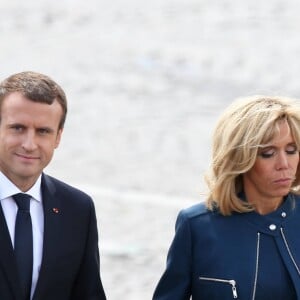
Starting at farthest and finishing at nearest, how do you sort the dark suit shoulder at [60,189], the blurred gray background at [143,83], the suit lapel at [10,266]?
the blurred gray background at [143,83], the dark suit shoulder at [60,189], the suit lapel at [10,266]

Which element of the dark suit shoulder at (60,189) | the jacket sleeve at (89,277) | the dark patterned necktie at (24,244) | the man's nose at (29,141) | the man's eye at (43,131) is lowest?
the jacket sleeve at (89,277)

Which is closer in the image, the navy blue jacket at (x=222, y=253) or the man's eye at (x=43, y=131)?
the man's eye at (x=43, y=131)

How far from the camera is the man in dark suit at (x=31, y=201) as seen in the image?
3.89 metres

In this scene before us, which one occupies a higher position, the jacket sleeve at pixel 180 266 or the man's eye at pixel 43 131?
the man's eye at pixel 43 131

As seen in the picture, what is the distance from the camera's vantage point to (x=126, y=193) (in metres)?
10.8

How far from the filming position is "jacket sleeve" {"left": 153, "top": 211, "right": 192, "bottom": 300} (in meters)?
4.12

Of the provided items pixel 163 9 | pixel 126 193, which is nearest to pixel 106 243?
pixel 126 193

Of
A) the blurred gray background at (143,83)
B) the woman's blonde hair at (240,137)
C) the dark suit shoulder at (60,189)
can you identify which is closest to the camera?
the woman's blonde hair at (240,137)

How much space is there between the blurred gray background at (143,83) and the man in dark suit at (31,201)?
4341 mm

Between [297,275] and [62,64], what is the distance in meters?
10.7

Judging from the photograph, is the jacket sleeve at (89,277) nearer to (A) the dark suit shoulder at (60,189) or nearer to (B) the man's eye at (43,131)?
(A) the dark suit shoulder at (60,189)

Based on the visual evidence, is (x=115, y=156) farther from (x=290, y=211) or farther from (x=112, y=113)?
(x=290, y=211)

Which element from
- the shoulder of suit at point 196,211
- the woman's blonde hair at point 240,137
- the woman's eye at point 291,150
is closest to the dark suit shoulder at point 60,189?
the shoulder of suit at point 196,211

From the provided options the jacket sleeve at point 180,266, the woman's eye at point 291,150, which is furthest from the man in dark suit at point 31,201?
the woman's eye at point 291,150
